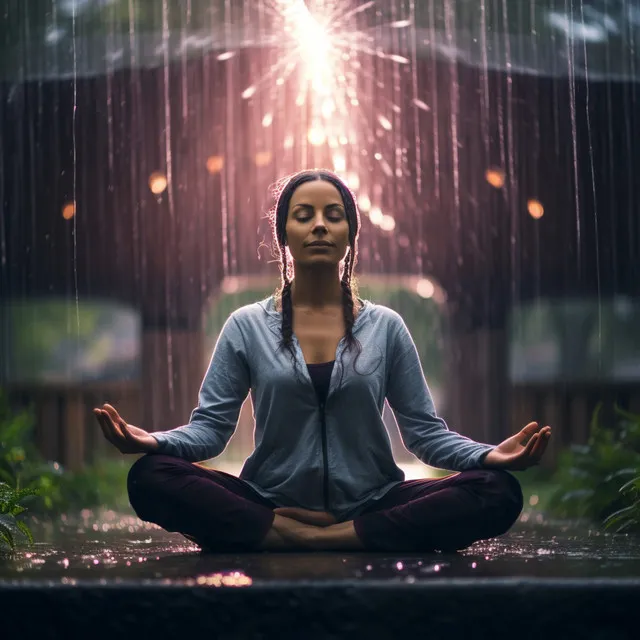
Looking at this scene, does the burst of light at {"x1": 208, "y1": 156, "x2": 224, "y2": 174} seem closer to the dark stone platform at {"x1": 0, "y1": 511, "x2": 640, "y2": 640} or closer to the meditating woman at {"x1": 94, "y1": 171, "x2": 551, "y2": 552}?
the meditating woman at {"x1": 94, "y1": 171, "x2": 551, "y2": 552}

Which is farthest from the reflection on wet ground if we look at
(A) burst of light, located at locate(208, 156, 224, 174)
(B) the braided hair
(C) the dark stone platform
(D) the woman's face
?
(A) burst of light, located at locate(208, 156, 224, 174)

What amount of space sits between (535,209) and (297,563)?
689 cm

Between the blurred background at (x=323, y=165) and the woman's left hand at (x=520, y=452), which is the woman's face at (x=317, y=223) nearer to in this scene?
the woman's left hand at (x=520, y=452)

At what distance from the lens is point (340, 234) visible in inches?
142

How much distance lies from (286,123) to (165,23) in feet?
5.73

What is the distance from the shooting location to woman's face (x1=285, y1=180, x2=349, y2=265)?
11.8 ft

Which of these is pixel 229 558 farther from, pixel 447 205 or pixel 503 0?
pixel 447 205

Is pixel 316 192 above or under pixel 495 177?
under

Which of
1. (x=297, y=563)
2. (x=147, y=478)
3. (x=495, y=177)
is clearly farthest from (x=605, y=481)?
(x=495, y=177)

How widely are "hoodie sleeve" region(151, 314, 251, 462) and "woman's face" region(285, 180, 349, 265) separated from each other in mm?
353

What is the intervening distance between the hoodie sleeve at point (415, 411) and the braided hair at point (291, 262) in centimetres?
18

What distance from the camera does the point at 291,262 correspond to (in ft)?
12.6

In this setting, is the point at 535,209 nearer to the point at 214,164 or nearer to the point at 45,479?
the point at 214,164

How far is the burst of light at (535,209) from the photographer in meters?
9.34
